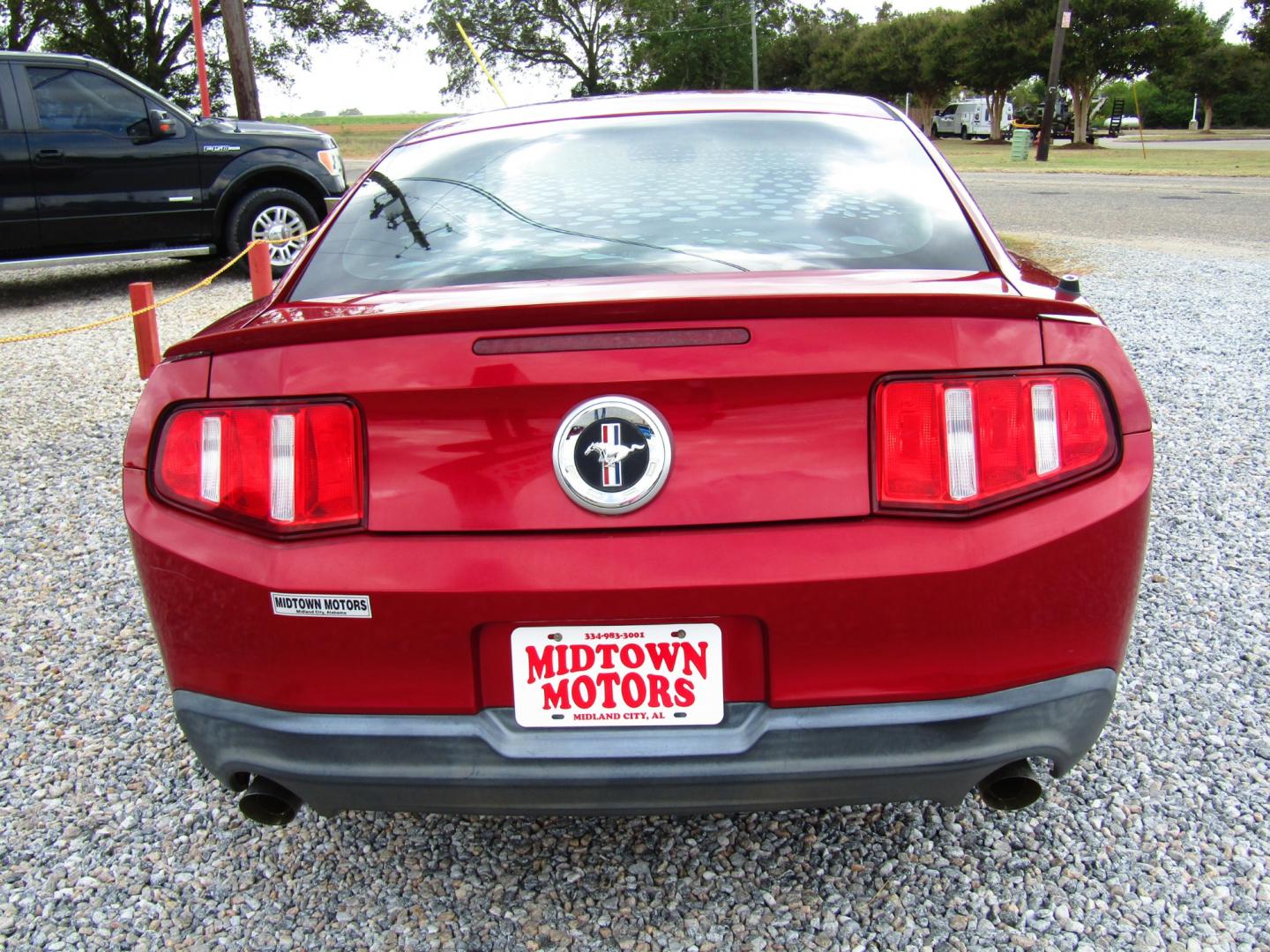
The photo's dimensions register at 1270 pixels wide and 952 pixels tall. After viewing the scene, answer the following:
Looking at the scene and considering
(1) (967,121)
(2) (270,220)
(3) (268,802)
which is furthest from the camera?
(1) (967,121)

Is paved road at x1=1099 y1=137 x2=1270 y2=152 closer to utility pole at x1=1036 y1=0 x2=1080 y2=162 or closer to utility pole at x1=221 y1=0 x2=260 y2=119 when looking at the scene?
utility pole at x1=1036 y1=0 x2=1080 y2=162

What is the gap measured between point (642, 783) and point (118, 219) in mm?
9362

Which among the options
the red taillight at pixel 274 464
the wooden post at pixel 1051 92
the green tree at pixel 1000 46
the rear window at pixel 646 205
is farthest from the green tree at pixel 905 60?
the red taillight at pixel 274 464

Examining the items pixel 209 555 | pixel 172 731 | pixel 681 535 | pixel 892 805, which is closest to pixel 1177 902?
pixel 892 805

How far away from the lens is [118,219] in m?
9.55

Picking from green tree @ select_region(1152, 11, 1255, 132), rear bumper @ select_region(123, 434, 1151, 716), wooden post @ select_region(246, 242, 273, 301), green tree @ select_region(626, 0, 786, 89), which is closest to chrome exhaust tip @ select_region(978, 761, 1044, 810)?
rear bumper @ select_region(123, 434, 1151, 716)

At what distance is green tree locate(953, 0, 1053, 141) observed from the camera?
48531mm

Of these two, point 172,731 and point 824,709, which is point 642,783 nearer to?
point 824,709

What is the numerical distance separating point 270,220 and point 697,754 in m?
9.53

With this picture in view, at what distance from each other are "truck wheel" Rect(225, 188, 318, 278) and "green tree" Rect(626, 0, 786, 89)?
4867 centimetres

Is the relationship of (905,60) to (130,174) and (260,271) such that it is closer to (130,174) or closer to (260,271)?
(130,174)

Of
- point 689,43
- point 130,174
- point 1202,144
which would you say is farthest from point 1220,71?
point 130,174

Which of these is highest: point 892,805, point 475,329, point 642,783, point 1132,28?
point 1132,28

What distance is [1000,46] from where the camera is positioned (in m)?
50.0
